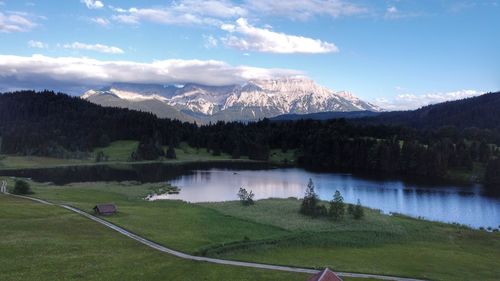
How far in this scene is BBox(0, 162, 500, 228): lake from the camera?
11251cm

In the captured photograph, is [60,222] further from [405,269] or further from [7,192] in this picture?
[405,269]

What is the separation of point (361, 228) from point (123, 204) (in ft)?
168

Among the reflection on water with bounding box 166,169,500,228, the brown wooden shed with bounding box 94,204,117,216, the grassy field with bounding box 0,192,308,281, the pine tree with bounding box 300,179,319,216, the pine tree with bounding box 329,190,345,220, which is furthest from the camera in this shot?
the reflection on water with bounding box 166,169,500,228

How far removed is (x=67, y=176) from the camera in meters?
172

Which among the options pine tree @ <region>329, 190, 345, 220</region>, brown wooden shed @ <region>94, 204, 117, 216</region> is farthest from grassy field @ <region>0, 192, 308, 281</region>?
pine tree @ <region>329, 190, 345, 220</region>

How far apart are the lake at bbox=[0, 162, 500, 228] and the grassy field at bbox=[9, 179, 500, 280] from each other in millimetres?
18727

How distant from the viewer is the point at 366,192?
468 feet

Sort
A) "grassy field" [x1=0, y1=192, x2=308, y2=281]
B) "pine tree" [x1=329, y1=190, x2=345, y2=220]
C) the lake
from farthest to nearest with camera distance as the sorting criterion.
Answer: the lake → "pine tree" [x1=329, y1=190, x2=345, y2=220] → "grassy field" [x1=0, y1=192, x2=308, y2=281]

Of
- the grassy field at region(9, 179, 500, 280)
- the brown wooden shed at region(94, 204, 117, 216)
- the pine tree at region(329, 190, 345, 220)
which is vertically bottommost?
the grassy field at region(9, 179, 500, 280)

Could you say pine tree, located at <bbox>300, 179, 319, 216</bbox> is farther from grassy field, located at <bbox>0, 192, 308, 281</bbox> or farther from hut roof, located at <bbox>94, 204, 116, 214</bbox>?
grassy field, located at <bbox>0, 192, 308, 281</bbox>

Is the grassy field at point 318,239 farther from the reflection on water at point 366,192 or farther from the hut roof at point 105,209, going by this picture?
the reflection on water at point 366,192

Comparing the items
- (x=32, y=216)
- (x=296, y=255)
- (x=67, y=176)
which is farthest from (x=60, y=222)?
(x=67, y=176)

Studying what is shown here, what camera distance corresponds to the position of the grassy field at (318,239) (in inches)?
2251

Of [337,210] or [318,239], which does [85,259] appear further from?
[337,210]
